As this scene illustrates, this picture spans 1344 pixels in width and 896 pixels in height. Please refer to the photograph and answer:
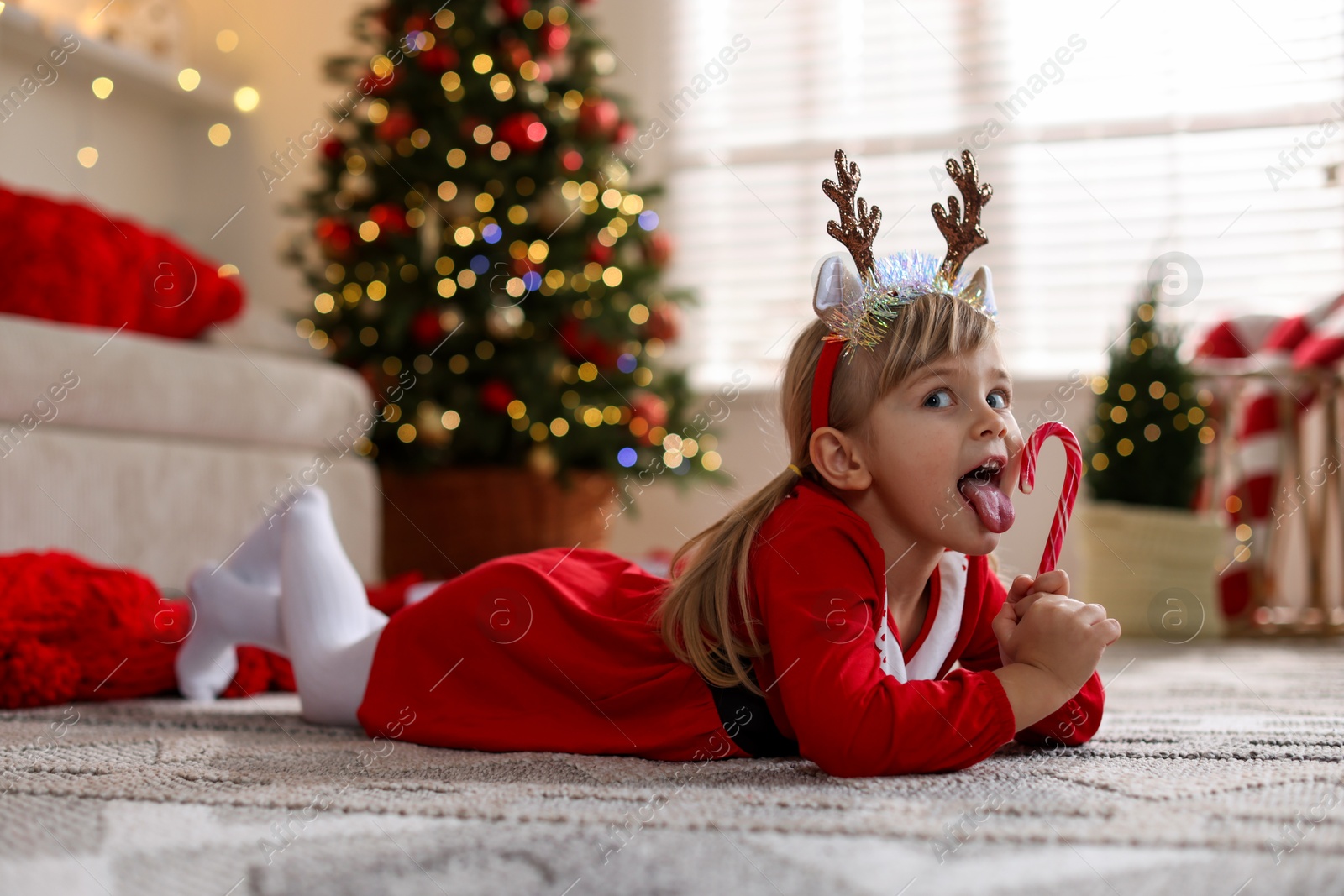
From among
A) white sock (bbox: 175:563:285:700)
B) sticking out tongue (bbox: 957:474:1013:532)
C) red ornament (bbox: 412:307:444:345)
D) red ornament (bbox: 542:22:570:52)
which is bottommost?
white sock (bbox: 175:563:285:700)

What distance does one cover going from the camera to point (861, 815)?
2.23 ft

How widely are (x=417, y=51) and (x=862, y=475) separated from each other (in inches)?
87.2

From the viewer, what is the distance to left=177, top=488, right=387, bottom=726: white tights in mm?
1161

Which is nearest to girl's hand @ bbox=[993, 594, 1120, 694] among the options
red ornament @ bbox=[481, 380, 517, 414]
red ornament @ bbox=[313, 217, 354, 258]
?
red ornament @ bbox=[481, 380, 517, 414]

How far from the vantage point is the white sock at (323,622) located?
1.15 metres

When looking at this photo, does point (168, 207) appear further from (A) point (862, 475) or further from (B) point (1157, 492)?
(A) point (862, 475)

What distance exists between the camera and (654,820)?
684 millimetres

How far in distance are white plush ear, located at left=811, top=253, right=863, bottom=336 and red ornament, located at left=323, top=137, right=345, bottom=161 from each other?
217cm

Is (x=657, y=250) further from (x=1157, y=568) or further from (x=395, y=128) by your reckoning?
(x=1157, y=568)

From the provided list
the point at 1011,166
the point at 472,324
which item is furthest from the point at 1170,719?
the point at 1011,166

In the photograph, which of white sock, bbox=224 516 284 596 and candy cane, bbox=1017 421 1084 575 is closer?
candy cane, bbox=1017 421 1084 575

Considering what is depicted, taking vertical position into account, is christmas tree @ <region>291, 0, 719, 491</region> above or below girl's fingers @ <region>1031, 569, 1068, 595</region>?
above

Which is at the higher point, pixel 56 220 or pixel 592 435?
pixel 56 220

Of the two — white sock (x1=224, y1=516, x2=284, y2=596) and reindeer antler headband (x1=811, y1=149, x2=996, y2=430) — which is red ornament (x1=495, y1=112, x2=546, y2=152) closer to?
white sock (x1=224, y1=516, x2=284, y2=596)
